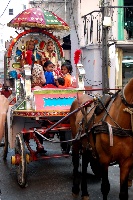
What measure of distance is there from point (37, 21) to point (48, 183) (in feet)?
11.9

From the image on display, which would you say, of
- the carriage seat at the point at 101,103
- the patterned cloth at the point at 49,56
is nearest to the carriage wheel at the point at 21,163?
the carriage seat at the point at 101,103

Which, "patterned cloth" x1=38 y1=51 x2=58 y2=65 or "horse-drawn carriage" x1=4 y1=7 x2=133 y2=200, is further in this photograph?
"patterned cloth" x1=38 y1=51 x2=58 y2=65

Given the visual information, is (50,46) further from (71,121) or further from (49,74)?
(71,121)

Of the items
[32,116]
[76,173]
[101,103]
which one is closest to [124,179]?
[101,103]

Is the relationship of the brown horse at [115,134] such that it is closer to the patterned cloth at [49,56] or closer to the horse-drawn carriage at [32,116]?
the horse-drawn carriage at [32,116]

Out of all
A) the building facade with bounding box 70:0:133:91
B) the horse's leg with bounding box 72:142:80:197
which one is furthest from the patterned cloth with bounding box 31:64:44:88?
the building facade with bounding box 70:0:133:91

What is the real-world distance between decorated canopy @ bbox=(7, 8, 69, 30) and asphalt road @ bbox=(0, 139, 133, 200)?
3.17 meters

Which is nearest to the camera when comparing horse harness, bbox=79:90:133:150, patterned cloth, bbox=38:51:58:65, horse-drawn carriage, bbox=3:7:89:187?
horse harness, bbox=79:90:133:150

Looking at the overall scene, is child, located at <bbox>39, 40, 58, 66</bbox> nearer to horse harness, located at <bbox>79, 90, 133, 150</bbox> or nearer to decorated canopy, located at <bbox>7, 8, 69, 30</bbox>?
decorated canopy, located at <bbox>7, 8, 69, 30</bbox>

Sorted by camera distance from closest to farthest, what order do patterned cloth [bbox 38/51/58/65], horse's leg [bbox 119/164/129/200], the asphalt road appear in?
horse's leg [bbox 119/164/129/200] < the asphalt road < patterned cloth [bbox 38/51/58/65]

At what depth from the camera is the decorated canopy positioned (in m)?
8.41

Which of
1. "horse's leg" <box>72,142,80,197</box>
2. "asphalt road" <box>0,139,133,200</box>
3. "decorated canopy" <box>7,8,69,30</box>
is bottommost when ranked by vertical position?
"asphalt road" <box>0,139,133,200</box>

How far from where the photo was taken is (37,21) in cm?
841

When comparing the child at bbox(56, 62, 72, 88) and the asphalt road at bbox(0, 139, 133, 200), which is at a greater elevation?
the child at bbox(56, 62, 72, 88)
